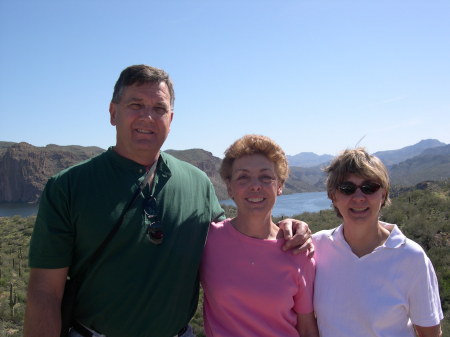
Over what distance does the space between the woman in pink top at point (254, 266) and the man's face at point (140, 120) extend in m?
0.59

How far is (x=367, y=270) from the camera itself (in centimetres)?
243

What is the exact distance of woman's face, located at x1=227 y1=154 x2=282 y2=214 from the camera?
2.58 metres

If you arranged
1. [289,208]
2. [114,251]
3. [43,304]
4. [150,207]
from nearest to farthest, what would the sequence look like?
[43,304] → [114,251] → [150,207] → [289,208]

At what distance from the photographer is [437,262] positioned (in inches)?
392

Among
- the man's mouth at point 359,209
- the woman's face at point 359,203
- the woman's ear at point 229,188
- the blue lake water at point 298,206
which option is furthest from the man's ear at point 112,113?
the blue lake water at point 298,206

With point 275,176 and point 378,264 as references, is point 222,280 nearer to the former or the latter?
point 275,176

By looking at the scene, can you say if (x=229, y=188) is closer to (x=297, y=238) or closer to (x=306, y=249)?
(x=297, y=238)

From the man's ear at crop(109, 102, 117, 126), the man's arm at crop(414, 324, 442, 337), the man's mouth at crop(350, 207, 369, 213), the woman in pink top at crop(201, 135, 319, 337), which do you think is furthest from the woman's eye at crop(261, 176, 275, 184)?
the man's arm at crop(414, 324, 442, 337)

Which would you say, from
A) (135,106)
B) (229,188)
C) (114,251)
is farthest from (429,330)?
(135,106)

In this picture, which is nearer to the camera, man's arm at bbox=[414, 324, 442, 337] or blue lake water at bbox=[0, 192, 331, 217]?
man's arm at bbox=[414, 324, 442, 337]

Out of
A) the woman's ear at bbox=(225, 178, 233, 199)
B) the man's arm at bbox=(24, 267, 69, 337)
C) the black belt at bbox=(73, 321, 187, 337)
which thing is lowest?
the black belt at bbox=(73, 321, 187, 337)

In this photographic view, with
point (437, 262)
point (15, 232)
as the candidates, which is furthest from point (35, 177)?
point (437, 262)

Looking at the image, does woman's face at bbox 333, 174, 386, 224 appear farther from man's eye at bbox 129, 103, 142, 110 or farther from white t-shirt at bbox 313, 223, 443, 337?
man's eye at bbox 129, 103, 142, 110

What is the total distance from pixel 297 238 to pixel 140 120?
1420mm
